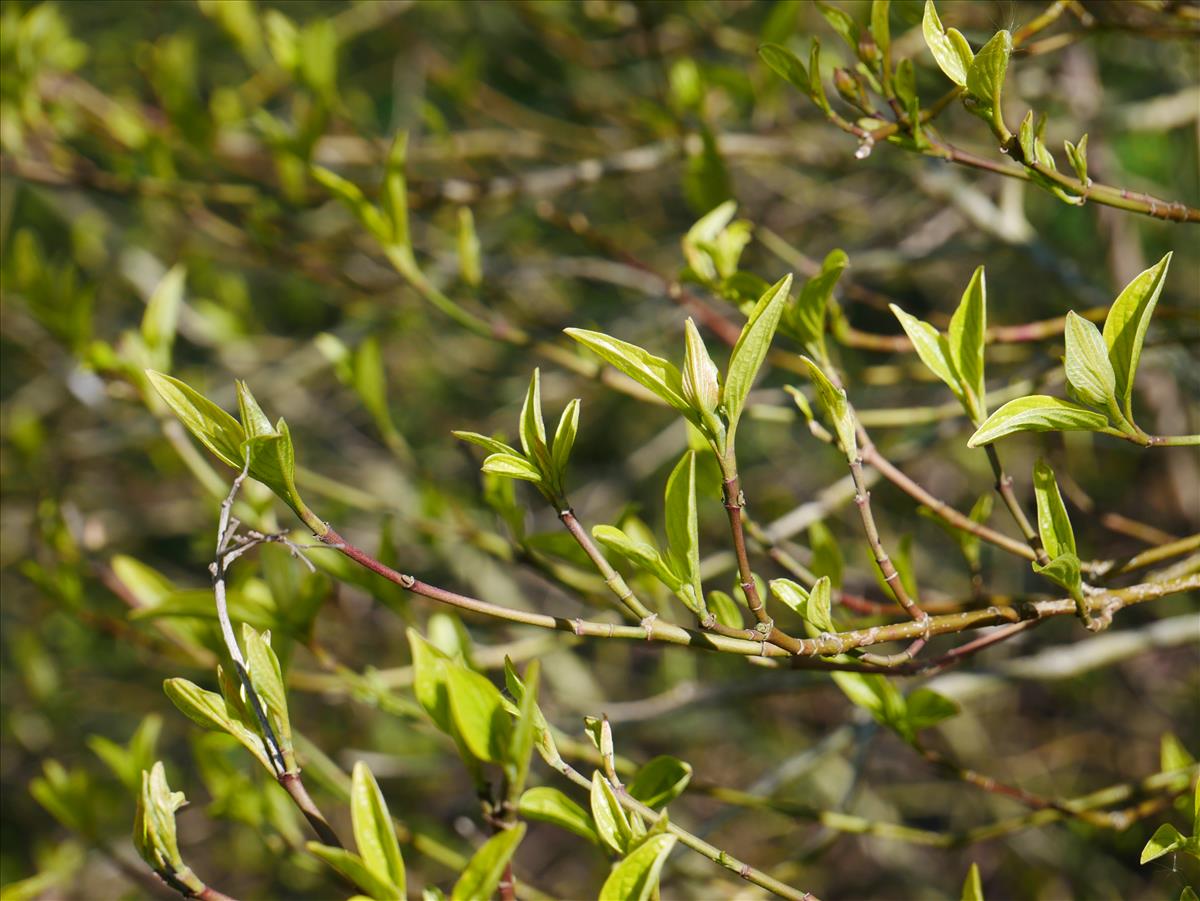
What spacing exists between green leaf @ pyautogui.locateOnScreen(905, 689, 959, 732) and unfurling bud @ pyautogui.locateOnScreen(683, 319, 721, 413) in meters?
0.32

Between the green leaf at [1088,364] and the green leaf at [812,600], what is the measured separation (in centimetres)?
19

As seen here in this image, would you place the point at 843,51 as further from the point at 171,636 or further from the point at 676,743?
Result: the point at 676,743

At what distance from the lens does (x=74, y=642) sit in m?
2.14

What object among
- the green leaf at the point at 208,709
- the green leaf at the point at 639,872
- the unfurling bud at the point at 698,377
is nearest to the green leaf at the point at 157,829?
the green leaf at the point at 208,709

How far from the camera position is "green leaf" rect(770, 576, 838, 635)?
0.62 m

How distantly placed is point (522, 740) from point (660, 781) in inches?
8.8

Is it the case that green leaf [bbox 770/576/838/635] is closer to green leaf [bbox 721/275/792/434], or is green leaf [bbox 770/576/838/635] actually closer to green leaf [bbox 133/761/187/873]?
green leaf [bbox 721/275/792/434]

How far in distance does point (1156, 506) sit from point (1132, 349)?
2.04 m

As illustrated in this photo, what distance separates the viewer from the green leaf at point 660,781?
2.26 feet

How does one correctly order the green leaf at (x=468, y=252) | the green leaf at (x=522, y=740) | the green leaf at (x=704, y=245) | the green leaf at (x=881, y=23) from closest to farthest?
the green leaf at (x=522, y=740) < the green leaf at (x=881, y=23) < the green leaf at (x=704, y=245) < the green leaf at (x=468, y=252)

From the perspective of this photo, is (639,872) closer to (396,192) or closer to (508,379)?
(396,192)

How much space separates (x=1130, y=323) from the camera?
612 mm

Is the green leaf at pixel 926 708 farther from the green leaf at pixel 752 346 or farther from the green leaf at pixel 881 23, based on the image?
the green leaf at pixel 881 23

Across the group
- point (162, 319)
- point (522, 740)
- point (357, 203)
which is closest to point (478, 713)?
point (522, 740)
